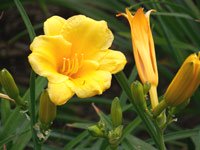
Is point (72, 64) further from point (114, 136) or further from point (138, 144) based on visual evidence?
point (138, 144)

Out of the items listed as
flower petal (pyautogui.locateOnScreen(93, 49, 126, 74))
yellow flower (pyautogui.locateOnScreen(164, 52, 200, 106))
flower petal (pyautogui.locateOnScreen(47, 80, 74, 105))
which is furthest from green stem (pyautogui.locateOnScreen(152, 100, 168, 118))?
flower petal (pyautogui.locateOnScreen(47, 80, 74, 105))

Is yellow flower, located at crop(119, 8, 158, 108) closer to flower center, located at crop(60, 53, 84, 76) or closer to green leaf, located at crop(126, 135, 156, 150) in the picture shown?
flower center, located at crop(60, 53, 84, 76)

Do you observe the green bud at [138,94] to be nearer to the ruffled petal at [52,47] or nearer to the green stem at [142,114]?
the green stem at [142,114]

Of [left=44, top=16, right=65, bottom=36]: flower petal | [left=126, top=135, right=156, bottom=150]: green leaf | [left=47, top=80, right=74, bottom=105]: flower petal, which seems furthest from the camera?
[left=126, top=135, right=156, bottom=150]: green leaf

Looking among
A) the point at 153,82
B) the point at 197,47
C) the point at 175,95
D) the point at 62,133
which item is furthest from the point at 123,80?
the point at 197,47

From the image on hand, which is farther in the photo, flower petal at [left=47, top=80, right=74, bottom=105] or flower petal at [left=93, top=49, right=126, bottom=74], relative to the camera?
flower petal at [left=93, top=49, right=126, bottom=74]

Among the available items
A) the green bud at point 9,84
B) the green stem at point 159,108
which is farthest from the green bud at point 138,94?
the green bud at point 9,84
